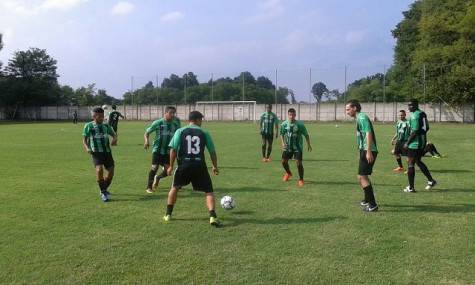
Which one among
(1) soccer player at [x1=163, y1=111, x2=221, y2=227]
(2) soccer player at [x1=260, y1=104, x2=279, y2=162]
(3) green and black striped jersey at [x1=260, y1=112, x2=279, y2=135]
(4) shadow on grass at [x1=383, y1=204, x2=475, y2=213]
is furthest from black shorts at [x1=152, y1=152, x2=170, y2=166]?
(3) green and black striped jersey at [x1=260, y1=112, x2=279, y2=135]

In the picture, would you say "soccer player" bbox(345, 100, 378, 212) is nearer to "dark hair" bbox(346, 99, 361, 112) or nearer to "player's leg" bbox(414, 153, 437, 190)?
"dark hair" bbox(346, 99, 361, 112)

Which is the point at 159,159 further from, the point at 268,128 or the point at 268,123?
the point at 268,123

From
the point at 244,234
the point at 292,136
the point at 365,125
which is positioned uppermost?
the point at 365,125

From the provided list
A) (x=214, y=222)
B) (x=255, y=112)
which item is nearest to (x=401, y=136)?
(x=214, y=222)

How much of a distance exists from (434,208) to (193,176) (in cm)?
448

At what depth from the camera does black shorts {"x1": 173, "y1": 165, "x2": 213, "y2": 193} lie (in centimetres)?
760

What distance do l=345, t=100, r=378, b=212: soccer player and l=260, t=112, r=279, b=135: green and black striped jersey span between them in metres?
8.58

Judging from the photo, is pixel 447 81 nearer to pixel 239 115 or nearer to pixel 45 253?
pixel 239 115

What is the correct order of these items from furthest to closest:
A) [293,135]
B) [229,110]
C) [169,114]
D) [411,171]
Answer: [229,110] < [293,135] < [169,114] < [411,171]

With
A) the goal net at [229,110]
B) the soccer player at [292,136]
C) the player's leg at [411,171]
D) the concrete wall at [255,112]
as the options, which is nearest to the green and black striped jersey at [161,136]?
the soccer player at [292,136]

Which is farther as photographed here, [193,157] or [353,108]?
[353,108]

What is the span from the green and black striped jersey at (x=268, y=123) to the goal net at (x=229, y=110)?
44.8 m

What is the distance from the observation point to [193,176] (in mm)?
7641

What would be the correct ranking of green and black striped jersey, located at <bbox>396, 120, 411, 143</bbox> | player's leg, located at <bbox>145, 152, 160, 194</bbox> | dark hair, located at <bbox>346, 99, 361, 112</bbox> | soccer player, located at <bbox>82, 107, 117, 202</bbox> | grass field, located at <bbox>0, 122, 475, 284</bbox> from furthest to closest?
green and black striped jersey, located at <bbox>396, 120, 411, 143</bbox>, player's leg, located at <bbox>145, 152, 160, 194</bbox>, soccer player, located at <bbox>82, 107, 117, 202</bbox>, dark hair, located at <bbox>346, 99, 361, 112</bbox>, grass field, located at <bbox>0, 122, 475, 284</bbox>
